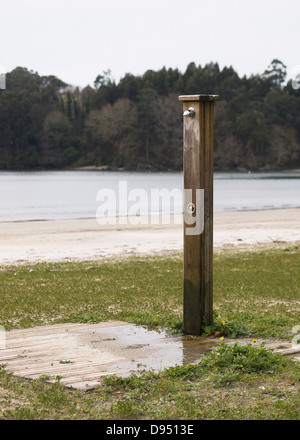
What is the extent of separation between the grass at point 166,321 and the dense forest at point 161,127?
104041 mm

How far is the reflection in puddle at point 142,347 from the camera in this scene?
520 centimetres

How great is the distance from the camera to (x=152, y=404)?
4383mm

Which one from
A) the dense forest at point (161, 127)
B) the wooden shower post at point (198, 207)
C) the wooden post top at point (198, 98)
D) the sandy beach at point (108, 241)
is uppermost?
the dense forest at point (161, 127)

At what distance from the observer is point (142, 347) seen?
18.9 ft

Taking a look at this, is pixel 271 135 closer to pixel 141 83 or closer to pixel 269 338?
pixel 141 83

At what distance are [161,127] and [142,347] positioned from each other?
114 meters

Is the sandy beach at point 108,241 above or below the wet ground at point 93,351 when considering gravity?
below

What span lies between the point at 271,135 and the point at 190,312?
116955 millimetres

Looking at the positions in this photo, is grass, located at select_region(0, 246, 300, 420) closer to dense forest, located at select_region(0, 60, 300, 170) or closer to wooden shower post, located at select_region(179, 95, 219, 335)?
wooden shower post, located at select_region(179, 95, 219, 335)

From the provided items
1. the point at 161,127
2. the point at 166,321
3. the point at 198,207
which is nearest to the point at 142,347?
the point at 166,321

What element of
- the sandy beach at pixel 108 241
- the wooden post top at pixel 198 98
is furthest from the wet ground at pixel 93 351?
the sandy beach at pixel 108 241

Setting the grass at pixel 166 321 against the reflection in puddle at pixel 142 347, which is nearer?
the grass at pixel 166 321

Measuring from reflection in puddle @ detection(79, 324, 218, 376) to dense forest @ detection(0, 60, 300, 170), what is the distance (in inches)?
4284

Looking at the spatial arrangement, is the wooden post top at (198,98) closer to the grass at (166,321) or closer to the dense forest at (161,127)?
the grass at (166,321)
